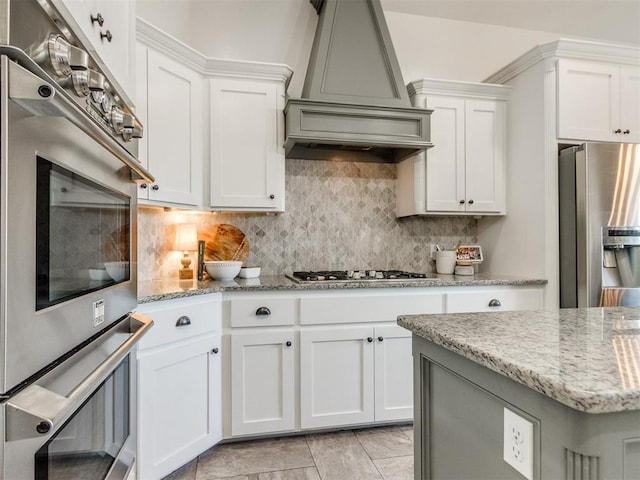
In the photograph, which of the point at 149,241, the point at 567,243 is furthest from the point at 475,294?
the point at 149,241

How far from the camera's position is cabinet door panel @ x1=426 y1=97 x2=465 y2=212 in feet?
9.01

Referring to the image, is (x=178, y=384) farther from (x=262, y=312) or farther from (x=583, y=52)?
(x=583, y=52)

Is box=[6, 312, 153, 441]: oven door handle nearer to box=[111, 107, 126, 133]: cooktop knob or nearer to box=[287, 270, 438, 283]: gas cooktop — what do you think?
box=[111, 107, 126, 133]: cooktop knob

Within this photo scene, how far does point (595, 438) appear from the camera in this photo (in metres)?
0.59

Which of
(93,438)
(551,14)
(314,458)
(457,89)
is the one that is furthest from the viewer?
(551,14)

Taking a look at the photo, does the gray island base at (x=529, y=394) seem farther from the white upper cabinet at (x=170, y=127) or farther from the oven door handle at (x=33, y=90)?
the white upper cabinet at (x=170, y=127)

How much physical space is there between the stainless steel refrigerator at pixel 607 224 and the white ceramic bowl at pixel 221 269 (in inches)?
85.9

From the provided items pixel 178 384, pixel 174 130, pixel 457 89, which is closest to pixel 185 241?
pixel 174 130

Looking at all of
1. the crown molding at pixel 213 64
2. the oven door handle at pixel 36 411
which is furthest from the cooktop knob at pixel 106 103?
the crown molding at pixel 213 64

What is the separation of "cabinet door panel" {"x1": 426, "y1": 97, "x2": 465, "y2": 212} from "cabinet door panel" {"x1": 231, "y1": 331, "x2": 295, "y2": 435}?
4.85 feet

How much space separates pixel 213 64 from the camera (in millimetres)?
2346

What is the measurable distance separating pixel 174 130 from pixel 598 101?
109 inches

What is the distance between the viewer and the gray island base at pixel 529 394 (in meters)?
0.59

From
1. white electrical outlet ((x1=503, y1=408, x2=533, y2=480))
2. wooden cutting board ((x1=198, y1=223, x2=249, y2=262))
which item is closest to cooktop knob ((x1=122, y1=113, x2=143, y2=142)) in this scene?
white electrical outlet ((x1=503, y1=408, x2=533, y2=480))
